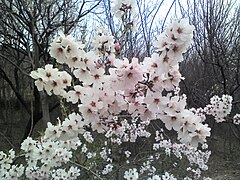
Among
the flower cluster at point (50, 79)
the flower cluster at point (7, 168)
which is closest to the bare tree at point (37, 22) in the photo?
the flower cluster at point (7, 168)

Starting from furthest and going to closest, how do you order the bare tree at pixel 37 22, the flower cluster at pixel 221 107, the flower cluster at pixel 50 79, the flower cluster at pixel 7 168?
1. the bare tree at pixel 37 22
2. the flower cluster at pixel 221 107
3. the flower cluster at pixel 7 168
4. the flower cluster at pixel 50 79

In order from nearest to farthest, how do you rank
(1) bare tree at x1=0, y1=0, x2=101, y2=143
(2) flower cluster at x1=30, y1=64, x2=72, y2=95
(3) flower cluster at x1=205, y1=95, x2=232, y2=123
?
(2) flower cluster at x1=30, y1=64, x2=72, y2=95, (3) flower cluster at x1=205, y1=95, x2=232, y2=123, (1) bare tree at x1=0, y1=0, x2=101, y2=143

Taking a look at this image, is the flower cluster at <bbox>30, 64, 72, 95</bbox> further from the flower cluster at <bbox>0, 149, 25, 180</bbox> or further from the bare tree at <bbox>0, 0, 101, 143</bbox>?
the bare tree at <bbox>0, 0, 101, 143</bbox>

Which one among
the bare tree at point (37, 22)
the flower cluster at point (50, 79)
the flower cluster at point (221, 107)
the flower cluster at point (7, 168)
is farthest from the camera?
the bare tree at point (37, 22)

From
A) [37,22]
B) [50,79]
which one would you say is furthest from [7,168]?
[37,22]

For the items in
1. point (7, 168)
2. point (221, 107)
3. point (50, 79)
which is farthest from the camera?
point (221, 107)

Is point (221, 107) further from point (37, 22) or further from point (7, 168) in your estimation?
point (37, 22)

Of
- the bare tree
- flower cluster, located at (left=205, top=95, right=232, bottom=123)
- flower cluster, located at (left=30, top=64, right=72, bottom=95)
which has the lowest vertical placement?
flower cluster, located at (left=30, top=64, right=72, bottom=95)

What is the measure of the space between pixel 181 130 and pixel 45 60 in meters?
6.62

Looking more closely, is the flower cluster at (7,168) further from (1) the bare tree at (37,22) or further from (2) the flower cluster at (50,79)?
(1) the bare tree at (37,22)

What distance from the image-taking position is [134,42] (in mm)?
7230

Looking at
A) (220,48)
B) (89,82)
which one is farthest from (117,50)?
(220,48)

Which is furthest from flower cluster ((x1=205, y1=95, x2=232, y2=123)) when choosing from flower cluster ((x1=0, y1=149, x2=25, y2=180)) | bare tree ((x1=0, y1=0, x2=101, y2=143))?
bare tree ((x1=0, y1=0, x2=101, y2=143))

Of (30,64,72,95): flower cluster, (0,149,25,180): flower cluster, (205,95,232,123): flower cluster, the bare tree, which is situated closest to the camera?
(30,64,72,95): flower cluster
